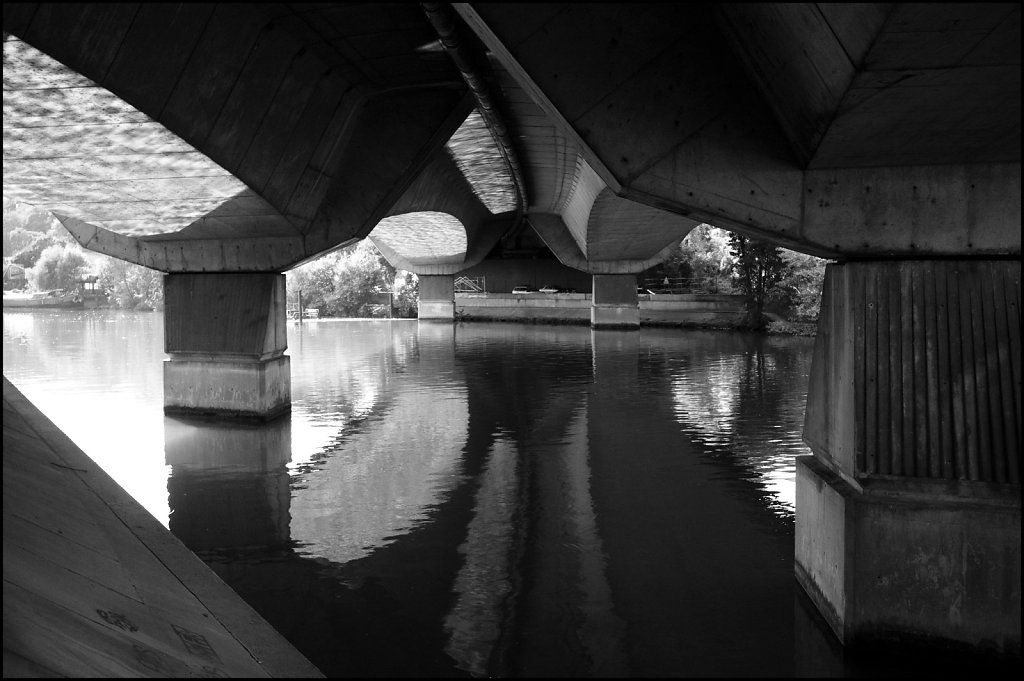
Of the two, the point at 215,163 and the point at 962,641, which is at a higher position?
the point at 215,163

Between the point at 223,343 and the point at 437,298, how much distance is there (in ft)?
123

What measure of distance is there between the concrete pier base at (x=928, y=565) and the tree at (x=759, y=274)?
36.9 meters

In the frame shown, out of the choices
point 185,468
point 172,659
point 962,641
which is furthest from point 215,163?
point 962,641

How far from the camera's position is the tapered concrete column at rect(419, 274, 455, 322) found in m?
54.4

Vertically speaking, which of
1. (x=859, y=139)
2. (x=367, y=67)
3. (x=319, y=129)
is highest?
(x=367, y=67)

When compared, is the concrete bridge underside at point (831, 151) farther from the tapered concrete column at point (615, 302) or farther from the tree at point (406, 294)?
the tree at point (406, 294)

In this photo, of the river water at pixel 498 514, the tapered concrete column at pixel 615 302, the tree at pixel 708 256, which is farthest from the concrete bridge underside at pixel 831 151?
the tree at pixel 708 256

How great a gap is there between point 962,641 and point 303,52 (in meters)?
11.3

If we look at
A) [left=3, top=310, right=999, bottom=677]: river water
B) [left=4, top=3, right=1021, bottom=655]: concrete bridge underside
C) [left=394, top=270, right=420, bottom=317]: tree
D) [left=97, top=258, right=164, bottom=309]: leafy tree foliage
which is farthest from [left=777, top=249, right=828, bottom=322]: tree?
[left=97, top=258, right=164, bottom=309]: leafy tree foliage

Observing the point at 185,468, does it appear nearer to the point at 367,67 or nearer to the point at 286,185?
the point at 286,185

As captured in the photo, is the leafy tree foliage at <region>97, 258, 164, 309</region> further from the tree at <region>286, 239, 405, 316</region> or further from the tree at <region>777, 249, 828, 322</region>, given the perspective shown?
the tree at <region>777, 249, 828, 322</region>

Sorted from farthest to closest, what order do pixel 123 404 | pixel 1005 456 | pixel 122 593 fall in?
pixel 123 404, pixel 1005 456, pixel 122 593

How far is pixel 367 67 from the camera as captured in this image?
552 inches

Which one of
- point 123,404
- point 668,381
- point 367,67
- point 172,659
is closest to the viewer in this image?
point 172,659
